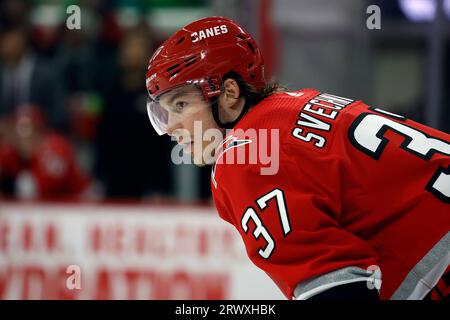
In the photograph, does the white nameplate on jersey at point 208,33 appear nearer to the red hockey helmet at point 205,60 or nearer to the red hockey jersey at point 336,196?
the red hockey helmet at point 205,60

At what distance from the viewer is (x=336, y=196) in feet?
6.72

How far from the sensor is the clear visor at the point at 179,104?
230 cm

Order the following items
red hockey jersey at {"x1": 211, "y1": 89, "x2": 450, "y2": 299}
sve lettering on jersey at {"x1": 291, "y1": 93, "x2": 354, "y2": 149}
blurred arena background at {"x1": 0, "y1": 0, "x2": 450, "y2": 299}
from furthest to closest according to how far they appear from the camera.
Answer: blurred arena background at {"x1": 0, "y1": 0, "x2": 450, "y2": 299} → sve lettering on jersey at {"x1": 291, "y1": 93, "x2": 354, "y2": 149} → red hockey jersey at {"x1": 211, "y1": 89, "x2": 450, "y2": 299}

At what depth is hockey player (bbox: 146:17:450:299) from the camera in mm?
1999

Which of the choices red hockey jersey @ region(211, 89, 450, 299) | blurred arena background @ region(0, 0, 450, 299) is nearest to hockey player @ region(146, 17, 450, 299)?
red hockey jersey @ region(211, 89, 450, 299)

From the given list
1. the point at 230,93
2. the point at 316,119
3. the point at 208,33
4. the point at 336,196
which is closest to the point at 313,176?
the point at 336,196

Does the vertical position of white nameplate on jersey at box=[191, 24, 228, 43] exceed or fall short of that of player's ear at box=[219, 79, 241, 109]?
it exceeds it

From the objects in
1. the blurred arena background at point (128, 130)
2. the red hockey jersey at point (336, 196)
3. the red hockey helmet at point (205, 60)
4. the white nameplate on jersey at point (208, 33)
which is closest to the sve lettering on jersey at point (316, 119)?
the red hockey jersey at point (336, 196)

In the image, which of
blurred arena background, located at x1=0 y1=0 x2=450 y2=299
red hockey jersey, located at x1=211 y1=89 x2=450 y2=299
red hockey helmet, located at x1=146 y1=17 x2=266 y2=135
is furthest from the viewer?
blurred arena background, located at x1=0 y1=0 x2=450 y2=299

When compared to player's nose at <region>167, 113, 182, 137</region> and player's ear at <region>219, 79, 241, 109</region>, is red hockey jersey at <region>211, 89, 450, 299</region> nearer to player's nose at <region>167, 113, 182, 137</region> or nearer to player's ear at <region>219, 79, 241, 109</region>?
player's ear at <region>219, 79, 241, 109</region>

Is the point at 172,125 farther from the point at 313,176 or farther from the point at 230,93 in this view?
the point at 313,176

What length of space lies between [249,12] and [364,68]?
916mm

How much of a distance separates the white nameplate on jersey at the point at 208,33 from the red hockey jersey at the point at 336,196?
245 mm

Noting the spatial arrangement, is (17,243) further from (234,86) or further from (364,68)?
(234,86)
